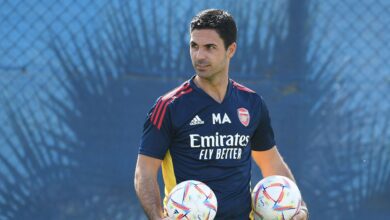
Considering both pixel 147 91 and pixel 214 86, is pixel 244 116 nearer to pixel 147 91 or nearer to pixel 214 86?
pixel 214 86

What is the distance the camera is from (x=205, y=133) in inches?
152

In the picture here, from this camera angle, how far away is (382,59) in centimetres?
567

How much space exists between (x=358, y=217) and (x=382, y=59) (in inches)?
48.8

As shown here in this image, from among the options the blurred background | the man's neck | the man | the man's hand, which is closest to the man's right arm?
the man

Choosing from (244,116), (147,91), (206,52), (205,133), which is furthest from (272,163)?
(147,91)

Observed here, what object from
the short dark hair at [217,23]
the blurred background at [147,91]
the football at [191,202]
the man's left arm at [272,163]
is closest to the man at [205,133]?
the short dark hair at [217,23]

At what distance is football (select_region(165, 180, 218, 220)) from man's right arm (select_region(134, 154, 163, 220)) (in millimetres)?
93

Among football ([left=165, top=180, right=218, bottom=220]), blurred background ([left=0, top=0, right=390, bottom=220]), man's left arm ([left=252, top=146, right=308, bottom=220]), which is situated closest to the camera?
football ([left=165, top=180, right=218, bottom=220])

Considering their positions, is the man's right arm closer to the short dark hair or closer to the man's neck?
the man's neck

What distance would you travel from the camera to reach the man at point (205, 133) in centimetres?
379

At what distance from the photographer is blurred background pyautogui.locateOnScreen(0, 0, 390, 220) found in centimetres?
547

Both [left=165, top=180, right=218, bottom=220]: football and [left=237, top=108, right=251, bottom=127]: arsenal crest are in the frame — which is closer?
[left=165, top=180, right=218, bottom=220]: football

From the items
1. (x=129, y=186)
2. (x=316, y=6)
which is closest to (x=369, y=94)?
(x=316, y=6)

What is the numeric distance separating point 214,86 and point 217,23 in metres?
0.35
